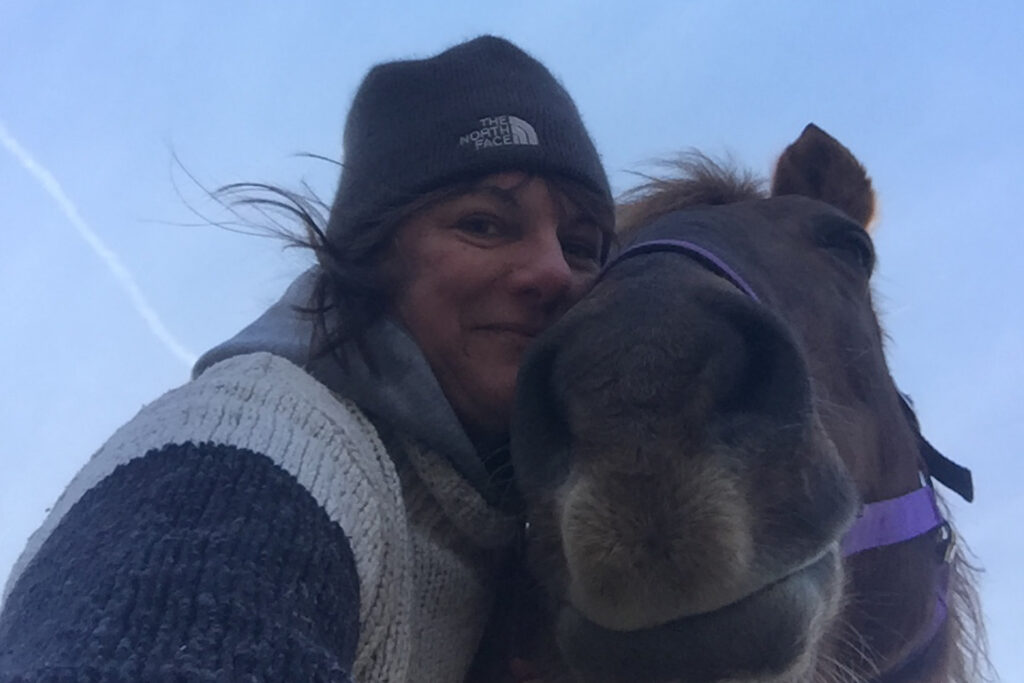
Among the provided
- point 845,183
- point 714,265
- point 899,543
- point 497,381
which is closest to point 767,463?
point 714,265

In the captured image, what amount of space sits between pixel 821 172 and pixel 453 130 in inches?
47.9

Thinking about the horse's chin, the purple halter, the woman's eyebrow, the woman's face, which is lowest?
the purple halter

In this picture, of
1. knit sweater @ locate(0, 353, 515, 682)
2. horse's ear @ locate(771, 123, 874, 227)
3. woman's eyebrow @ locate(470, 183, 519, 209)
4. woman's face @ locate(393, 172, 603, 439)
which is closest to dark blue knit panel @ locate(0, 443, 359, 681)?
knit sweater @ locate(0, 353, 515, 682)

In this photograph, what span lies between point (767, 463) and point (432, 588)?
61 centimetres

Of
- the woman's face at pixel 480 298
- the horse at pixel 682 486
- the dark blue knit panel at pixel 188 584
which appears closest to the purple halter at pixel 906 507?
the horse at pixel 682 486

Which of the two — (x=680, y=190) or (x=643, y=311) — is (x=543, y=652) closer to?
(x=643, y=311)

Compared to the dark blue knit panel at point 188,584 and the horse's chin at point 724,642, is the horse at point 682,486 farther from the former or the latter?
the dark blue knit panel at point 188,584

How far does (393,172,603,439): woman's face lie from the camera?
1766 millimetres

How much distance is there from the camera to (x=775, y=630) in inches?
43.8

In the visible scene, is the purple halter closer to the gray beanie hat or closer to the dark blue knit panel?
the gray beanie hat

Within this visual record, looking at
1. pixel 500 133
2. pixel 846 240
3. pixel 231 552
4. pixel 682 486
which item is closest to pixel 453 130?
pixel 500 133

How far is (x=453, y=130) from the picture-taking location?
192cm

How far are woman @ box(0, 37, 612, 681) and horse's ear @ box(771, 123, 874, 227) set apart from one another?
0.76 m

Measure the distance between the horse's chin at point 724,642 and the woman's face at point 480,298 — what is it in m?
0.64
